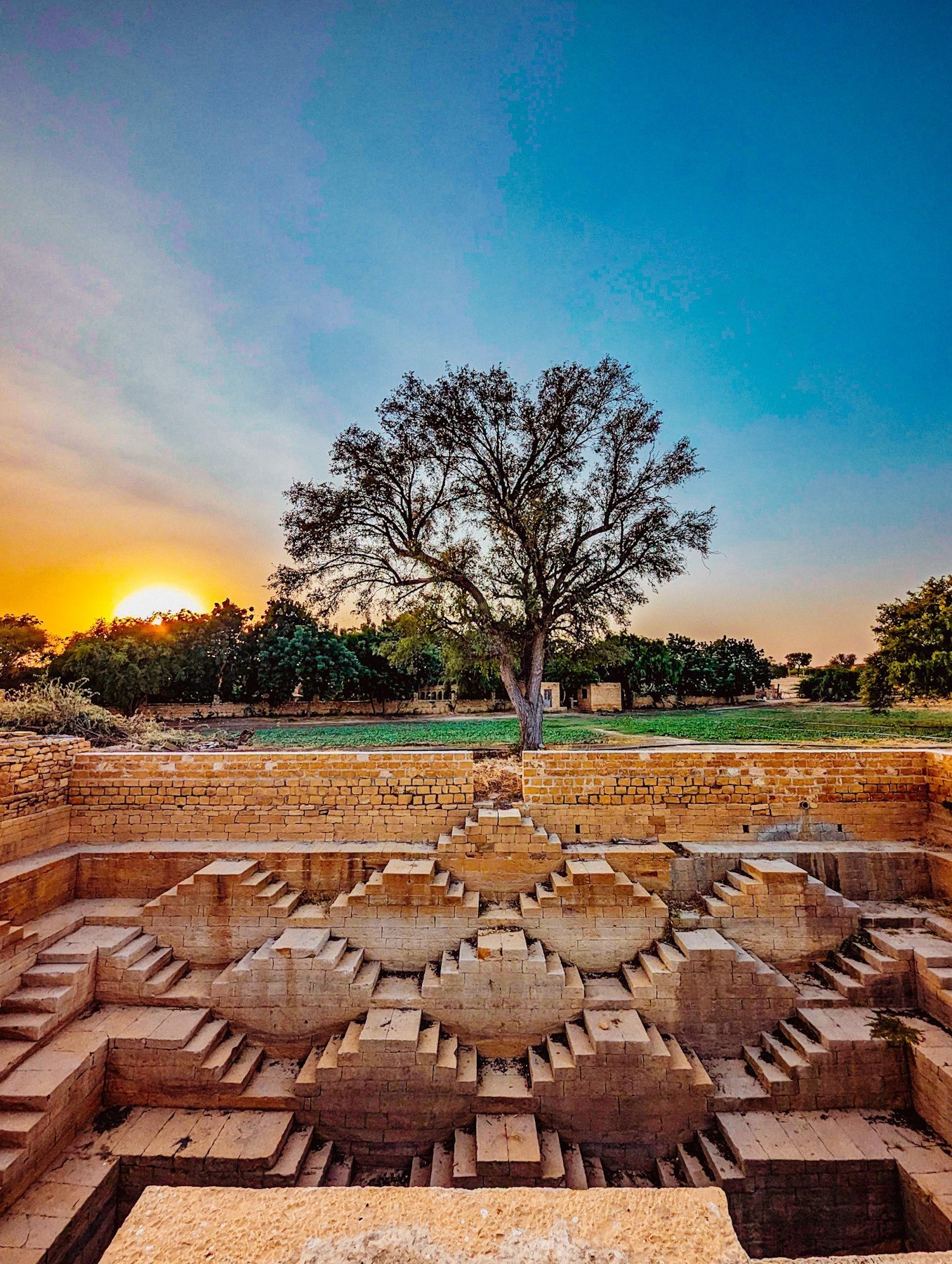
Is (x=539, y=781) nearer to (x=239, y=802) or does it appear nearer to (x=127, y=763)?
(x=239, y=802)

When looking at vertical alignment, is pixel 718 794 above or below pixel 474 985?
above

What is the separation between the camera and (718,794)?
24.4 ft

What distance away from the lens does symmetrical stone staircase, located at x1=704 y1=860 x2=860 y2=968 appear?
20.4 feet

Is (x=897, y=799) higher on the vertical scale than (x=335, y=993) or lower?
higher

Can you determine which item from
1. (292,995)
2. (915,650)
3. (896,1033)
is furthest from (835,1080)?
(915,650)

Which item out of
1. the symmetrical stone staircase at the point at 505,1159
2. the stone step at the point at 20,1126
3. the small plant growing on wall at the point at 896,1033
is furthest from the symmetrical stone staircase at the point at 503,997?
the stone step at the point at 20,1126

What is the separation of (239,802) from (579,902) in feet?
15.0

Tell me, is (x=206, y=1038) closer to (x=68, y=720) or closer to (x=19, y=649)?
(x=68, y=720)

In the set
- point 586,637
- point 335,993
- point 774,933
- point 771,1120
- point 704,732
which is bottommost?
point 771,1120

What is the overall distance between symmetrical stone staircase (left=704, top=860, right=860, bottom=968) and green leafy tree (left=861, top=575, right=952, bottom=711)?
1036 centimetres

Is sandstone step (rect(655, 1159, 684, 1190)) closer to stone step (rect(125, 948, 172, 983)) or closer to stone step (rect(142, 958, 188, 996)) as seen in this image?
stone step (rect(142, 958, 188, 996))

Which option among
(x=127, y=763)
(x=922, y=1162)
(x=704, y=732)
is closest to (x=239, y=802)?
(x=127, y=763)

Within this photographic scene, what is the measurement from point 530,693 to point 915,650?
1062 centimetres

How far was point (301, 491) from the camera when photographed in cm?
1291
